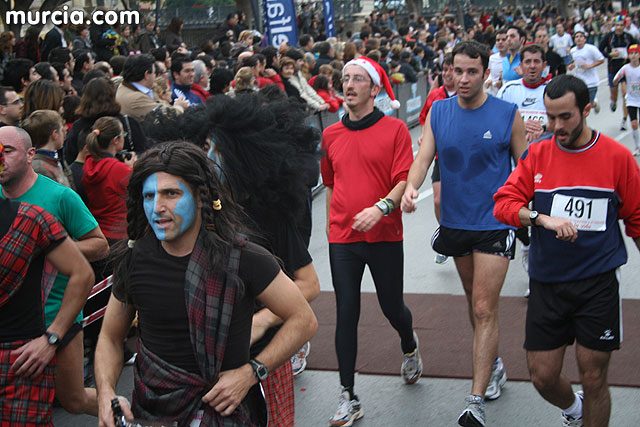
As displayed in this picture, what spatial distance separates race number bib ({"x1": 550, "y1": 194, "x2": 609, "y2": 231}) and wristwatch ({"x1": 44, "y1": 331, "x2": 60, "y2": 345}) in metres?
2.49

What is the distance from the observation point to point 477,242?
16.4ft

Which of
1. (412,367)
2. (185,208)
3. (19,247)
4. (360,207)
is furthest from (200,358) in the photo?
(412,367)

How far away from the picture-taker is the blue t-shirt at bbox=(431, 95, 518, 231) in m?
4.98

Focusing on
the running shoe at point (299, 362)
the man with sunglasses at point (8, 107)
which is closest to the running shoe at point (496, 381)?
the running shoe at point (299, 362)

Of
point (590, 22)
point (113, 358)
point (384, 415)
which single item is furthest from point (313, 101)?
point (590, 22)

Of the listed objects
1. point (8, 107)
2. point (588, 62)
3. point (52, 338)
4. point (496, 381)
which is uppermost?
point (8, 107)

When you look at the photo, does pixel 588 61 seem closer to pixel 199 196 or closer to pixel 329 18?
pixel 329 18

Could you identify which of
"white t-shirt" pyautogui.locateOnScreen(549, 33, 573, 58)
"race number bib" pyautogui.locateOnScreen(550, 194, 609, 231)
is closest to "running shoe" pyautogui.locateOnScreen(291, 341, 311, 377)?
"race number bib" pyautogui.locateOnScreen(550, 194, 609, 231)

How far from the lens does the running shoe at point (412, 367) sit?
545 centimetres

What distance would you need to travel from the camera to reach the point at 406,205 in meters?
4.63

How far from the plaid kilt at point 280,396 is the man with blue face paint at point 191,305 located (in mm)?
260

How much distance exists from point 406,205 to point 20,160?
210cm

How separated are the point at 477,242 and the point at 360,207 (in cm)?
74

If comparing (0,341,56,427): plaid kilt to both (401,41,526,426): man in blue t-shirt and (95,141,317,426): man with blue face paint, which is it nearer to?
(95,141,317,426): man with blue face paint
